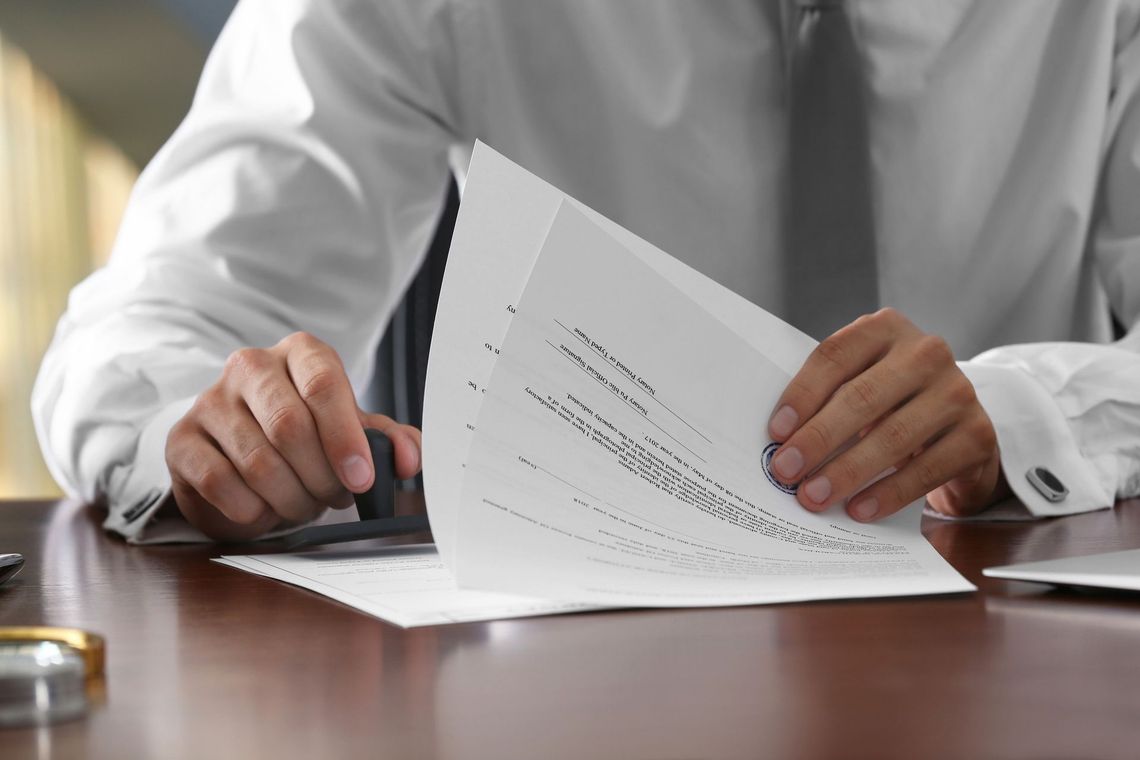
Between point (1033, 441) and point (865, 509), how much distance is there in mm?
248

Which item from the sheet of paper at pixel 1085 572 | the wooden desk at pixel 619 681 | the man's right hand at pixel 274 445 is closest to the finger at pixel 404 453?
the man's right hand at pixel 274 445

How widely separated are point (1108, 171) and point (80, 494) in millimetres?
1114

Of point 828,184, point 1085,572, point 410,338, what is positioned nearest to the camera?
point 1085,572

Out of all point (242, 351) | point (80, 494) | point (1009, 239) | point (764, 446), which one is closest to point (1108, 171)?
point (1009, 239)

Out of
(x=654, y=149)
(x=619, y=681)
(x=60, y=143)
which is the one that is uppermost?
(x=60, y=143)

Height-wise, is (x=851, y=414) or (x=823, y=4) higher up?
(x=823, y=4)

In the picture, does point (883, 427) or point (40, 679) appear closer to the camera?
point (40, 679)

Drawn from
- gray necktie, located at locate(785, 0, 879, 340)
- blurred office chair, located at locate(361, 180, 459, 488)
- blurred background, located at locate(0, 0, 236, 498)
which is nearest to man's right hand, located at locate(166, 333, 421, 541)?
gray necktie, located at locate(785, 0, 879, 340)

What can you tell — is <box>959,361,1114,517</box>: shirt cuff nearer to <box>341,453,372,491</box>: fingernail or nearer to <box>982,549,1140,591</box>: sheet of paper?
<box>982,549,1140,591</box>: sheet of paper

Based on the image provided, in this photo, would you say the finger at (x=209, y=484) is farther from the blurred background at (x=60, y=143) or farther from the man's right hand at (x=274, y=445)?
the blurred background at (x=60, y=143)

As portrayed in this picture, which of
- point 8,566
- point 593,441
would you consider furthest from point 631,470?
point 8,566

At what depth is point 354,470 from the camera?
555mm

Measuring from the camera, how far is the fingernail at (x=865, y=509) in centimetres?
52

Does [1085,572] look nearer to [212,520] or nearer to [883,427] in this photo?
[883,427]
